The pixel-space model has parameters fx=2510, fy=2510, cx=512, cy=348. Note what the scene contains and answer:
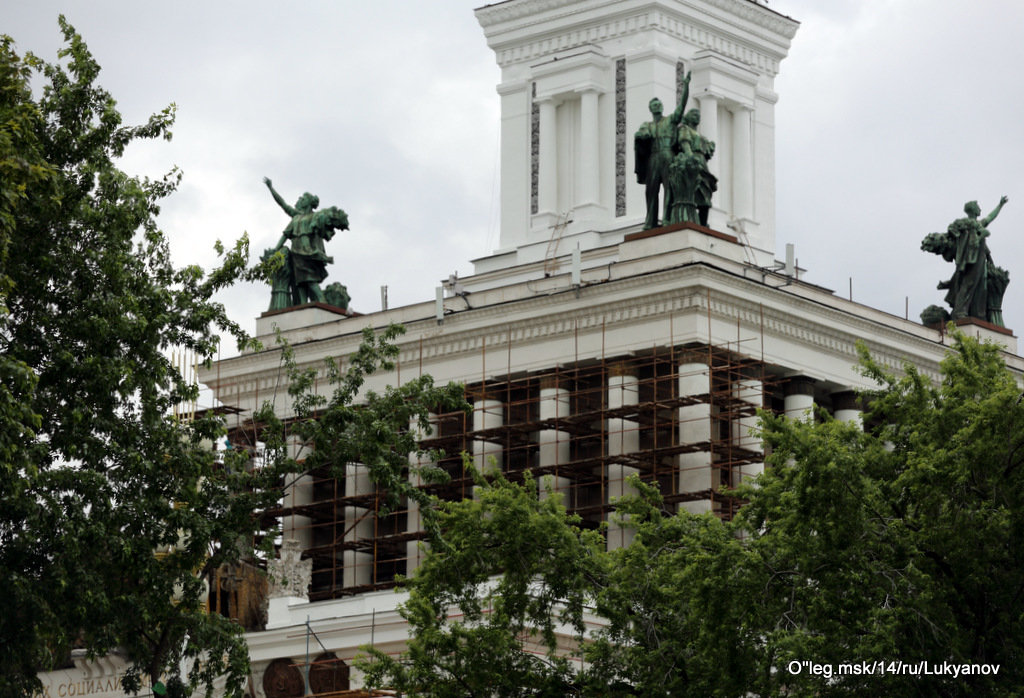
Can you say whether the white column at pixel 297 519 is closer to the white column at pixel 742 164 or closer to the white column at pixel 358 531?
the white column at pixel 358 531

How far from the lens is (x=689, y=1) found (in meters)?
82.2

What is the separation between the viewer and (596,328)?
2835 inches

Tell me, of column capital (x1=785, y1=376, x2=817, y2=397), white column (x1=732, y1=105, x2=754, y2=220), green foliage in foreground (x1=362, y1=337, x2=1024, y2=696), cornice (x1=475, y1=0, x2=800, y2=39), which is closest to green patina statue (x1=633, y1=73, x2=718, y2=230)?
column capital (x1=785, y1=376, x2=817, y2=397)

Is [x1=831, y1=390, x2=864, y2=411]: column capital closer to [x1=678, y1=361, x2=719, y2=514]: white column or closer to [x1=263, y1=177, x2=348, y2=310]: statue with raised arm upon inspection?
[x1=678, y1=361, x2=719, y2=514]: white column

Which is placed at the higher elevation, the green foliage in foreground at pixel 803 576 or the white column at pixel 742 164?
the white column at pixel 742 164

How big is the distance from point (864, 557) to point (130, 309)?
45.4 ft

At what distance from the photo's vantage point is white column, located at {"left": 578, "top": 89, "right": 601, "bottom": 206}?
79.8 metres

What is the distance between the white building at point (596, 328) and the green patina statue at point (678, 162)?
111 cm

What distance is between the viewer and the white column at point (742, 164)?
269ft

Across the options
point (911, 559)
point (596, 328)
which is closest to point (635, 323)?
point (596, 328)

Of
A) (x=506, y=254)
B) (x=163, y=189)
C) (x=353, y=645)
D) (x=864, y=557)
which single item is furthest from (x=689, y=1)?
(x=864, y=557)

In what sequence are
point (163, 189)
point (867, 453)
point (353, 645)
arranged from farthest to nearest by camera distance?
point (353, 645), point (163, 189), point (867, 453)

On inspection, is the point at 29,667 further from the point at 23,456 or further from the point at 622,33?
the point at 622,33

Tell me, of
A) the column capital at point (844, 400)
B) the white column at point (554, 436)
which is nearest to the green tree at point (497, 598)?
the white column at point (554, 436)
